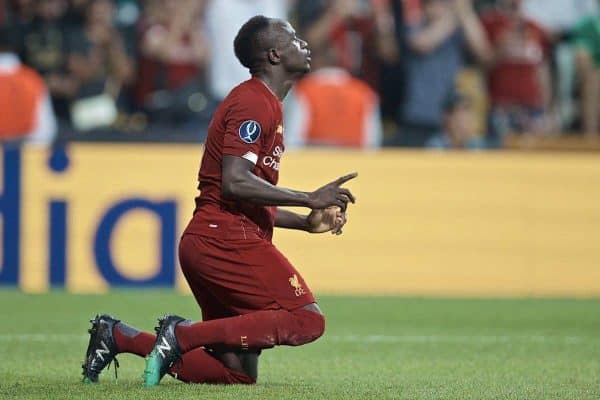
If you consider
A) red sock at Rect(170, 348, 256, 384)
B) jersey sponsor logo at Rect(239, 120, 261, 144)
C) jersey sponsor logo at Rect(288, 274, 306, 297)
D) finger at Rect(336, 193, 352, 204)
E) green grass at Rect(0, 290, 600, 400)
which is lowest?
green grass at Rect(0, 290, 600, 400)

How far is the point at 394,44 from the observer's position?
1490cm

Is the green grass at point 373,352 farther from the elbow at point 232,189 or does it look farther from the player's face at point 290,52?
the player's face at point 290,52

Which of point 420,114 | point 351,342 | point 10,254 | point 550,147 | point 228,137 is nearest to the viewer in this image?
point 228,137

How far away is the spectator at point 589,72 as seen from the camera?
15.5 m

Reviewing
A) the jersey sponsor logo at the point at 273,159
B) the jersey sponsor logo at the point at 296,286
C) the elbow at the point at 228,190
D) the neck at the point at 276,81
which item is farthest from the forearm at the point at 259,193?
the neck at the point at 276,81

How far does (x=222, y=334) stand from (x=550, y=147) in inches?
316

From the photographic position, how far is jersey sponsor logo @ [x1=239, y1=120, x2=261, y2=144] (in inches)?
247

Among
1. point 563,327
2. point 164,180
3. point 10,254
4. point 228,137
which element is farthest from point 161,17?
point 228,137

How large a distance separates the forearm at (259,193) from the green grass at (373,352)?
92 centimetres

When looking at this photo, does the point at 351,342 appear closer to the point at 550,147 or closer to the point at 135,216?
the point at 135,216

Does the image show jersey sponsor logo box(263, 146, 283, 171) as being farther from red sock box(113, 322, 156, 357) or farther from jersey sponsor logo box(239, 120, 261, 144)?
red sock box(113, 322, 156, 357)

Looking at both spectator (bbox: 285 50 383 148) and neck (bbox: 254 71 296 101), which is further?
spectator (bbox: 285 50 383 148)

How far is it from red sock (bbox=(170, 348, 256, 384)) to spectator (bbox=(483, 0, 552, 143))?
890 centimetres

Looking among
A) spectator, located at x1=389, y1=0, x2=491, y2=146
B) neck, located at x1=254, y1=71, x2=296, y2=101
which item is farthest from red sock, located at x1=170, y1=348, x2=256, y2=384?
spectator, located at x1=389, y1=0, x2=491, y2=146
